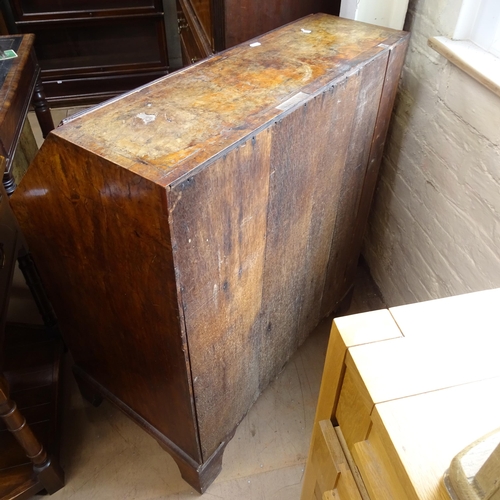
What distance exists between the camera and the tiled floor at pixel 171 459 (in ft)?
4.23

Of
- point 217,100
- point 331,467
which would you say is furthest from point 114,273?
point 331,467

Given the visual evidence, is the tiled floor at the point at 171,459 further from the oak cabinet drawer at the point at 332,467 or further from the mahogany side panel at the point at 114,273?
the oak cabinet drawer at the point at 332,467

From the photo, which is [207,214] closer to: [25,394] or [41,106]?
[25,394]

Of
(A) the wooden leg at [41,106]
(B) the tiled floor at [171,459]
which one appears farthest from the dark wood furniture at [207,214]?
(A) the wooden leg at [41,106]

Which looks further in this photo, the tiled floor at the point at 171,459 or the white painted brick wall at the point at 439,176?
the tiled floor at the point at 171,459

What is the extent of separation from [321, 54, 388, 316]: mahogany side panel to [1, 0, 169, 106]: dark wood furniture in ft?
6.76

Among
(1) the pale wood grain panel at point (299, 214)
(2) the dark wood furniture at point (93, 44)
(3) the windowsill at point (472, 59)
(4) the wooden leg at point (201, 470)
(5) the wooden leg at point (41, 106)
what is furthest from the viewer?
(2) the dark wood furniture at point (93, 44)

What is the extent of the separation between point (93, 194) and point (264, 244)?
0.35m

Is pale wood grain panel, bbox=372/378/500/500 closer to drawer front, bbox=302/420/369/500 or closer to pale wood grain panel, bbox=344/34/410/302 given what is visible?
drawer front, bbox=302/420/369/500

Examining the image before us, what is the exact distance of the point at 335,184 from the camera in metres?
1.12

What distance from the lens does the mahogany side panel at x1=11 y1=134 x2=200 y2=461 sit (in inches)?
28.5

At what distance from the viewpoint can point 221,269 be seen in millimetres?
854

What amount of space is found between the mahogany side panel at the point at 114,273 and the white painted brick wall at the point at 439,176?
77 centimetres

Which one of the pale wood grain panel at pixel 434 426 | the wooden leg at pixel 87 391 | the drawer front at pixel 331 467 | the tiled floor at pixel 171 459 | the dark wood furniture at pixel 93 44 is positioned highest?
the pale wood grain panel at pixel 434 426
